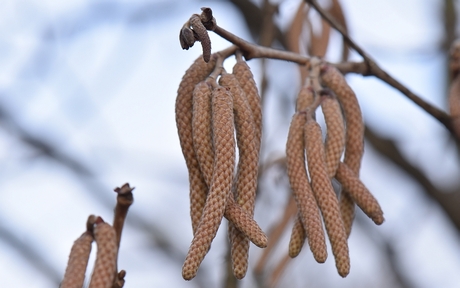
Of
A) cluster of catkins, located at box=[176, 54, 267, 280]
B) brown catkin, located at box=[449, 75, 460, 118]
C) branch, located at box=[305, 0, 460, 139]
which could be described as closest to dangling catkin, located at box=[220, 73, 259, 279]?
cluster of catkins, located at box=[176, 54, 267, 280]

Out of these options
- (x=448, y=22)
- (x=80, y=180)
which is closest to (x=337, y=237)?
(x=80, y=180)

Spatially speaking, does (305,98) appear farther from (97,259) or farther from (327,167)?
(97,259)

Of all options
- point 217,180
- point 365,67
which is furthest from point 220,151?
point 365,67

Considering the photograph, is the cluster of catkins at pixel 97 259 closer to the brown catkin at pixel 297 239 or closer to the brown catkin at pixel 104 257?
the brown catkin at pixel 104 257

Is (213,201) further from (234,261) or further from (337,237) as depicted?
(337,237)

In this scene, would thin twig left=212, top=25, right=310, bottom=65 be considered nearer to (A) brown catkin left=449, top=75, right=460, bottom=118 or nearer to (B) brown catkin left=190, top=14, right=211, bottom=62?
(B) brown catkin left=190, top=14, right=211, bottom=62
